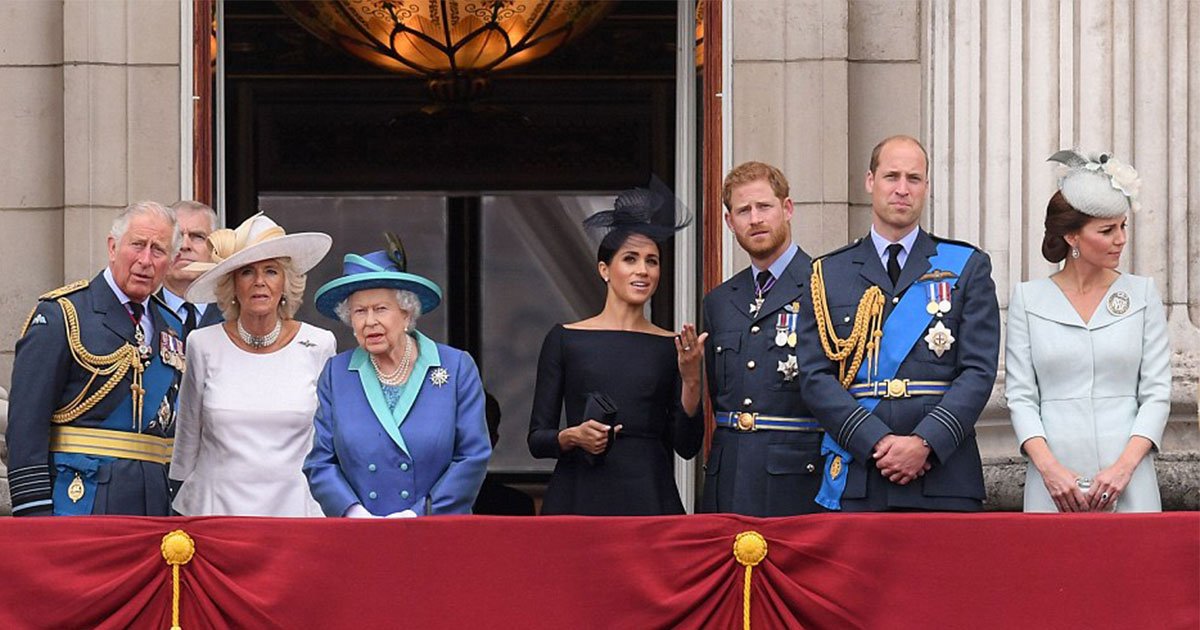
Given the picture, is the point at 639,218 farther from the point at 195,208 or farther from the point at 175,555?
the point at 175,555

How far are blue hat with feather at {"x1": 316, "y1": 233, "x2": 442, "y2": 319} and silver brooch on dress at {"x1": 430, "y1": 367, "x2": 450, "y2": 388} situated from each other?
241 millimetres

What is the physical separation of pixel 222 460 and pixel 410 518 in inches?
40.7

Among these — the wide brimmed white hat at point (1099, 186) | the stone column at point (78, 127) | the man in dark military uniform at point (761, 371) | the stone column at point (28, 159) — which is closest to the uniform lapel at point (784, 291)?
the man in dark military uniform at point (761, 371)

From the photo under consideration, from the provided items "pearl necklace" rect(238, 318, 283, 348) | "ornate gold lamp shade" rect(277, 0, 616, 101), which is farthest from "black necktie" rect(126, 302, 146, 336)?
"ornate gold lamp shade" rect(277, 0, 616, 101)

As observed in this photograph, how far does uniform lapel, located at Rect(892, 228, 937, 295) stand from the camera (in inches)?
274

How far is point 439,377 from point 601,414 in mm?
586

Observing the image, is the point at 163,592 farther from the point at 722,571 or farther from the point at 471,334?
the point at 471,334

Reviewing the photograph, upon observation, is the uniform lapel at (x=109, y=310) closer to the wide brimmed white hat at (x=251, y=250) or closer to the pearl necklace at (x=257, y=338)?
the wide brimmed white hat at (x=251, y=250)

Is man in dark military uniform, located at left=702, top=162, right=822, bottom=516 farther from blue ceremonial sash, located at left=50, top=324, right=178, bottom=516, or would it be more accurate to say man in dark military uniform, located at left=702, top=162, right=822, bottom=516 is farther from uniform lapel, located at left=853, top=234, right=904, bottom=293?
blue ceremonial sash, located at left=50, top=324, right=178, bottom=516

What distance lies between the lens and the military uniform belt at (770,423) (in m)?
7.14

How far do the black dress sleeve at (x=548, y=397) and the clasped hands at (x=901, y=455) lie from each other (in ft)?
3.86

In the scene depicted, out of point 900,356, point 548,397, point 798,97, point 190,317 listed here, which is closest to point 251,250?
point 190,317

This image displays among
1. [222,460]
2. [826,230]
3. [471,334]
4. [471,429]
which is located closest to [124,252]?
[222,460]

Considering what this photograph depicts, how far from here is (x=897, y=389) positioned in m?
6.80
